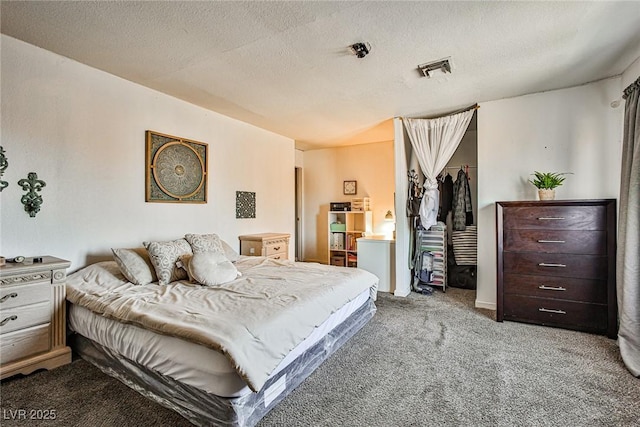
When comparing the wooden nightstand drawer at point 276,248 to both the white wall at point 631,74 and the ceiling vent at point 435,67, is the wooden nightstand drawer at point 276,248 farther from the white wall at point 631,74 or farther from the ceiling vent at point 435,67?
the white wall at point 631,74

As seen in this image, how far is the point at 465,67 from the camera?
2588 millimetres

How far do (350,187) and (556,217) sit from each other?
11.6ft

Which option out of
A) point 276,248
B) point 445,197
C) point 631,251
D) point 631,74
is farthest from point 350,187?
point 631,251

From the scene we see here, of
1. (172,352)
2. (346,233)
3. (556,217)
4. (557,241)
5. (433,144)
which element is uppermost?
(433,144)

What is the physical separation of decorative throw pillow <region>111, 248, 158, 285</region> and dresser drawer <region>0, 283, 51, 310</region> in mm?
468

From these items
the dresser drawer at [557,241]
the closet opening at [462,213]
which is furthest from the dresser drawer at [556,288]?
the closet opening at [462,213]

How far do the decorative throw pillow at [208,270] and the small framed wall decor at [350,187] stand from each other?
3.64 m

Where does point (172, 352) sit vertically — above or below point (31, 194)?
below

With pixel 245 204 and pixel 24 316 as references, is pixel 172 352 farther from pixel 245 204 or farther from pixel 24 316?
pixel 245 204

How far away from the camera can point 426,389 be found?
6.06ft

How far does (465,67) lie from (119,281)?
3.45 m

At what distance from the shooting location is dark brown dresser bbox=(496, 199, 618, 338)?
2582 mm

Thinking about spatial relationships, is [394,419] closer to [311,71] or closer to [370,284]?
[370,284]

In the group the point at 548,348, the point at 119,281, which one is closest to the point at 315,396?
the point at 119,281
